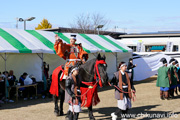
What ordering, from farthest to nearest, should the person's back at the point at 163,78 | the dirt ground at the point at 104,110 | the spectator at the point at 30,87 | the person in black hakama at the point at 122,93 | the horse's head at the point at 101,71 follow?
the spectator at the point at 30,87, the person's back at the point at 163,78, the dirt ground at the point at 104,110, the person in black hakama at the point at 122,93, the horse's head at the point at 101,71

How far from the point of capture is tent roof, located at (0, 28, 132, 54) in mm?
11578

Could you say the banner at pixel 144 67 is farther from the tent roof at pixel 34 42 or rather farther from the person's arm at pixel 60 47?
the person's arm at pixel 60 47

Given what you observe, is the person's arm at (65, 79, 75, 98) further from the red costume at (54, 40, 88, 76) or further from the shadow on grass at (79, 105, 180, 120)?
the shadow on grass at (79, 105, 180, 120)

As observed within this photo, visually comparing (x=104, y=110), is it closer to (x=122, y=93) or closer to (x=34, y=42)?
(x=122, y=93)

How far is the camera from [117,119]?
25.0 ft

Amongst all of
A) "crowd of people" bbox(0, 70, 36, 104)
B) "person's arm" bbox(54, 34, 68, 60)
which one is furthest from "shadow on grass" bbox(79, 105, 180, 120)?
"crowd of people" bbox(0, 70, 36, 104)

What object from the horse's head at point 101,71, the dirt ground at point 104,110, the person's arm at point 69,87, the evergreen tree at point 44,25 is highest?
the evergreen tree at point 44,25

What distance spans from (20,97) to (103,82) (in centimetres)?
708

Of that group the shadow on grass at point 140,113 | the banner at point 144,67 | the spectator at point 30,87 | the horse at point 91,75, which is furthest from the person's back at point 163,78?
the banner at point 144,67

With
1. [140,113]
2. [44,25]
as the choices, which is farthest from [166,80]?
[44,25]

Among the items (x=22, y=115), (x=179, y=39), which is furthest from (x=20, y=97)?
(x=179, y=39)

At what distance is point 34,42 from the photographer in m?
13.2

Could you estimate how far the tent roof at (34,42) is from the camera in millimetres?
11578

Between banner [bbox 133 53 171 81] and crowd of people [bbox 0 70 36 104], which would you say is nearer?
crowd of people [bbox 0 70 36 104]
